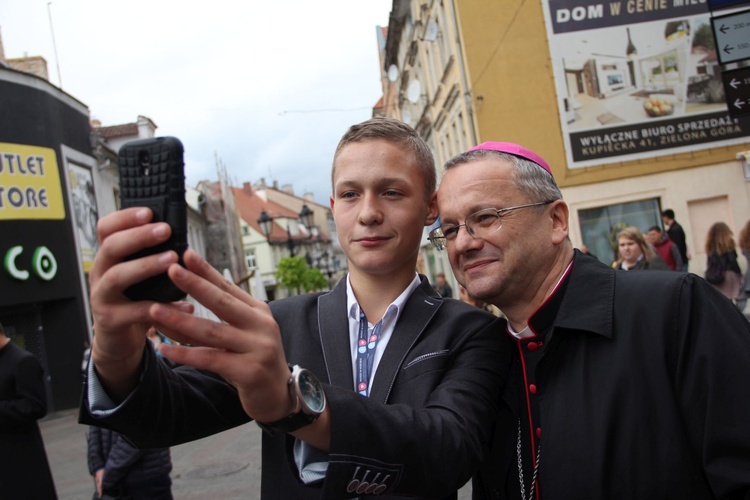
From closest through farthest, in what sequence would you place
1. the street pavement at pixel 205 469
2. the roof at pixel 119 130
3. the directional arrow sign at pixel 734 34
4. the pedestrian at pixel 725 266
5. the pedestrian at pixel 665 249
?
the directional arrow sign at pixel 734 34
the street pavement at pixel 205 469
the pedestrian at pixel 725 266
the pedestrian at pixel 665 249
the roof at pixel 119 130

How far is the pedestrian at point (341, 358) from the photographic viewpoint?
1.14 meters

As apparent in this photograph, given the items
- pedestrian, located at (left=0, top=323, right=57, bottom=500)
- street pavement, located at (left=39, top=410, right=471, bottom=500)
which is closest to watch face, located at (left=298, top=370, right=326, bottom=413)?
pedestrian, located at (left=0, top=323, right=57, bottom=500)

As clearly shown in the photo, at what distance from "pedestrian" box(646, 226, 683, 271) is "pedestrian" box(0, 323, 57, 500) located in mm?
7784

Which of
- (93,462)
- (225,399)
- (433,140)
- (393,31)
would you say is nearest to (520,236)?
(225,399)

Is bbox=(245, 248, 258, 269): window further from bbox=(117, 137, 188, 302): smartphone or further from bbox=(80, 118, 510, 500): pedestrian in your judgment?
bbox=(117, 137, 188, 302): smartphone

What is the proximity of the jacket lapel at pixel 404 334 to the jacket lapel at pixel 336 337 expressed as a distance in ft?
0.31

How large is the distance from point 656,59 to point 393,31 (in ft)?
59.2

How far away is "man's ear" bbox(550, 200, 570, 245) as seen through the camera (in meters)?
2.09

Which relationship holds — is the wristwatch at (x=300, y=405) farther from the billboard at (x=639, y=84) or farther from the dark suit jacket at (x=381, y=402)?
the billboard at (x=639, y=84)

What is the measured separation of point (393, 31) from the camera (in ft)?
107

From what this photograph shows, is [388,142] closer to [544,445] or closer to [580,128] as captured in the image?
[544,445]

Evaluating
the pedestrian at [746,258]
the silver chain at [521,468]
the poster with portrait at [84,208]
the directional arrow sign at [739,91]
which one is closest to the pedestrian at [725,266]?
the pedestrian at [746,258]

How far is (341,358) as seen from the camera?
75.5 inches

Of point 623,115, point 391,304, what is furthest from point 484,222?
point 623,115
